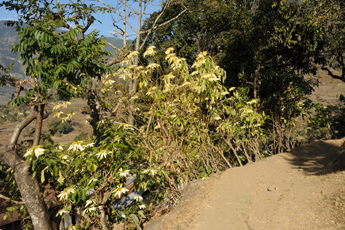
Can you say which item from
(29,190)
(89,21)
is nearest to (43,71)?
(29,190)

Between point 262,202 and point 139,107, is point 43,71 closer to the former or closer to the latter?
point 139,107

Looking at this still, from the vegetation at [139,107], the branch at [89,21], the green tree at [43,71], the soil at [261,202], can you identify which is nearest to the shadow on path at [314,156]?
the soil at [261,202]

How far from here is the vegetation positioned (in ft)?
9.57

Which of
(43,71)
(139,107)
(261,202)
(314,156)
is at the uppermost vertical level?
(43,71)

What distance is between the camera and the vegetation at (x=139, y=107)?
2918 millimetres

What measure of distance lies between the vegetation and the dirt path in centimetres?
53

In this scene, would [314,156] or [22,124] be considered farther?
[314,156]

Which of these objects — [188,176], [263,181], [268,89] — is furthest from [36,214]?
[268,89]

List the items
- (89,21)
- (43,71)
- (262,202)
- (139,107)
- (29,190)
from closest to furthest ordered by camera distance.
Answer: (43,71) → (29,190) → (262,202) → (139,107) → (89,21)

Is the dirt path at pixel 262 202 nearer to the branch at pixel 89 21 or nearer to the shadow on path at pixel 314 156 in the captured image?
the shadow on path at pixel 314 156

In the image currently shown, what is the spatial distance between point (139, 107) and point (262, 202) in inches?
103

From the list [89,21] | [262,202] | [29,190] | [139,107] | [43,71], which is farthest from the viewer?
[89,21]

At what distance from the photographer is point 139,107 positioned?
4410 millimetres

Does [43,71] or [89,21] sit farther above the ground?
[89,21]
